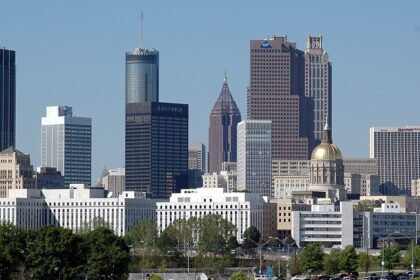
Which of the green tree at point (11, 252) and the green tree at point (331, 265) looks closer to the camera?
the green tree at point (11, 252)

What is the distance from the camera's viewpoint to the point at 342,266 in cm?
18762

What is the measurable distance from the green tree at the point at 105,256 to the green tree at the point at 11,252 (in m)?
5.35

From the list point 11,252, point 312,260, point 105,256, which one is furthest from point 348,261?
point 11,252

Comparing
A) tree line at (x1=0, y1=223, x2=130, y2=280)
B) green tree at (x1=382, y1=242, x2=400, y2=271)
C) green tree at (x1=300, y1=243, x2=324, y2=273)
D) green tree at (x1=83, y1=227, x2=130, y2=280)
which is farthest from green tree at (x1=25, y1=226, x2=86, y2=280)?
green tree at (x1=382, y1=242, x2=400, y2=271)

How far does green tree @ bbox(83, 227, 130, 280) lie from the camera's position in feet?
497

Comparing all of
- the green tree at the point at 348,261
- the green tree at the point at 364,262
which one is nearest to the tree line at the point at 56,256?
the green tree at the point at 348,261

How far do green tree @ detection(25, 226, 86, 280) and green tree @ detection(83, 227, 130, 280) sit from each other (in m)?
0.96

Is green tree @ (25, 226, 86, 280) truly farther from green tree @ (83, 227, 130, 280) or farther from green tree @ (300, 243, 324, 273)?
green tree @ (300, 243, 324, 273)

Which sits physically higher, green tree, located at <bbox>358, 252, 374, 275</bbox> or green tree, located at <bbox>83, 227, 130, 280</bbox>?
green tree, located at <bbox>83, 227, 130, 280</bbox>

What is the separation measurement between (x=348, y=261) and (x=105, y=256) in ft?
136

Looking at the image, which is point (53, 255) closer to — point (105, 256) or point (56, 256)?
point (56, 256)

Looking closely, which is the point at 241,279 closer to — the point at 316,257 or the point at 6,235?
the point at 6,235

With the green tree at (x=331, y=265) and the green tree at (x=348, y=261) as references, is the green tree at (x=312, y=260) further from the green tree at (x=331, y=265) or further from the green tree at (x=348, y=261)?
the green tree at (x=348, y=261)

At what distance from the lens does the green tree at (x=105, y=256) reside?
5965 inches
